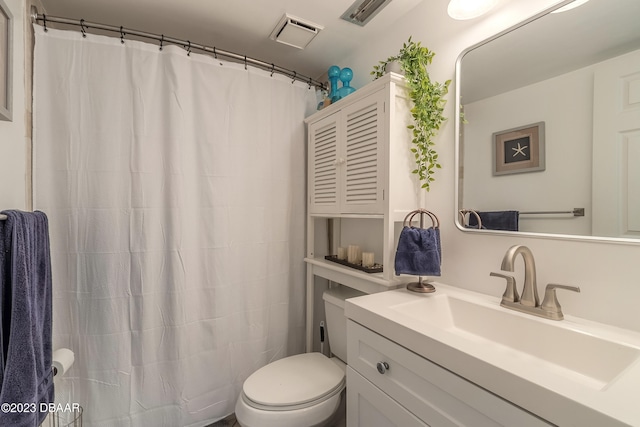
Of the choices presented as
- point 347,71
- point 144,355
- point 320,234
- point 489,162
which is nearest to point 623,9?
point 489,162

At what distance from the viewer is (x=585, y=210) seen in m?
0.85

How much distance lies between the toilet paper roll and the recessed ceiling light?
6.94 ft

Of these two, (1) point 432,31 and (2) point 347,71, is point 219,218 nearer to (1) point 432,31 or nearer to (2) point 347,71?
(2) point 347,71

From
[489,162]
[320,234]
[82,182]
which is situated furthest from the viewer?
[320,234]

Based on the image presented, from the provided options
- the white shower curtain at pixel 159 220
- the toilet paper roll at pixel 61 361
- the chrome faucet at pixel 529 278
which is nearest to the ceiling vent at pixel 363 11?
the white shower curtain at pixel 159 220

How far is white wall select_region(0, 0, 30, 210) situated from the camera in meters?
0.98

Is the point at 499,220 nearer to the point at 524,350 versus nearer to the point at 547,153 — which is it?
the point at 547,153

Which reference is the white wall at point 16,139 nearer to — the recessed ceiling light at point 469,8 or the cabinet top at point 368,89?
the cabinet top at point 368,89

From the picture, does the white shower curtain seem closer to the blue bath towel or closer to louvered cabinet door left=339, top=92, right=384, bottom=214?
the blue bath towel

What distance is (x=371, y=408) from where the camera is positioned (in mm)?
919

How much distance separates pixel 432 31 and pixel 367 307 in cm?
131

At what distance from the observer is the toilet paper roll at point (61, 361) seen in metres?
1.07

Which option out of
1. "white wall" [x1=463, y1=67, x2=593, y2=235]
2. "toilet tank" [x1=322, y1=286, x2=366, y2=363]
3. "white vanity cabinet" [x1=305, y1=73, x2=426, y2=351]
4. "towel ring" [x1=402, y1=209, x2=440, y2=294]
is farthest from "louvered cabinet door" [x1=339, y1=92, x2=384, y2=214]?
"toilet tank" [x1=322, y1=286, x2=366, y2=363]

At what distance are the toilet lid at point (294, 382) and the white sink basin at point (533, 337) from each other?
58cm
